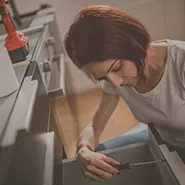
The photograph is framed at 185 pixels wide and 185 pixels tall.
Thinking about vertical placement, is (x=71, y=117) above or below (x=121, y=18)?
below

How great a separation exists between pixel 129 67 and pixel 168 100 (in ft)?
0.62

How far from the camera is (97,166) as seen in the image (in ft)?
2.17

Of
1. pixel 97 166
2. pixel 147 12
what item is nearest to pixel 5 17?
pixel 97 166

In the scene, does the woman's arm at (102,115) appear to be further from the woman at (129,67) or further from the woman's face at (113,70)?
the woman's face at (113,70)

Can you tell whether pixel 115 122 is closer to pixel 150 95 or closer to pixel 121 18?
pixel 150 95

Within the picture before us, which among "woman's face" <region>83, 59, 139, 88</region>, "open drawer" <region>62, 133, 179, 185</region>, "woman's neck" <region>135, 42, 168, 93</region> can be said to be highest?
"woman's face" <region>83, 59, 139, 88</region>

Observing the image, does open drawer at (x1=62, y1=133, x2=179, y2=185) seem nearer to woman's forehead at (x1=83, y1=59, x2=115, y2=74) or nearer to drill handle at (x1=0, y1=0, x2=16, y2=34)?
woman's forehead at (x1=83, y1=59, x2=115, y2=74)

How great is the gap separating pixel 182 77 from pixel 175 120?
0.46ft

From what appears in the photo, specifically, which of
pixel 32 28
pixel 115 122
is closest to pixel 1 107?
pixel 32 28

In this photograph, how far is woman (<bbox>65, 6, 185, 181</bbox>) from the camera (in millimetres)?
617

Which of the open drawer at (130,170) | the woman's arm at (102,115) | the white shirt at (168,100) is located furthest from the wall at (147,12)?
the open drawer at (130,170)

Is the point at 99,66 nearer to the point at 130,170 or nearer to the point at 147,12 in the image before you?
the point at 130,170

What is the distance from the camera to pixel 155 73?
78cm

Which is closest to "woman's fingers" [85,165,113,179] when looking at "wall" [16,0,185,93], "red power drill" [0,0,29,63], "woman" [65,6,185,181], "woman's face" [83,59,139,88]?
"woman" [65,6,185,181]
